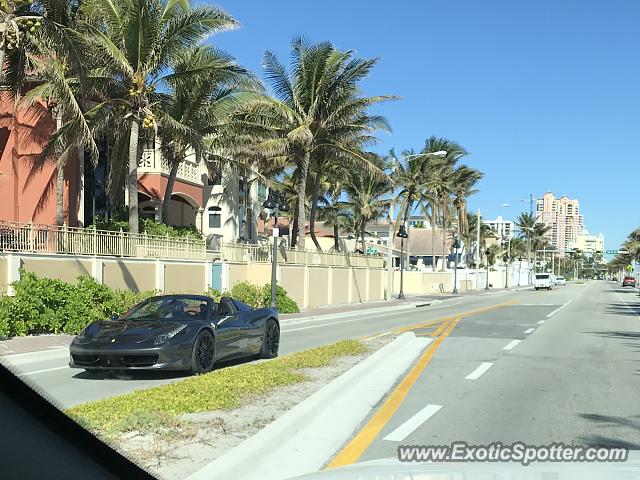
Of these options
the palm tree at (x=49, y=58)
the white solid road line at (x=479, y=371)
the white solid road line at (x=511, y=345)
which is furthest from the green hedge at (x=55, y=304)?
the white solid road line at (x=511, y=345)

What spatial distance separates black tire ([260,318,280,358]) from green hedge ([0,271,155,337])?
238 inches

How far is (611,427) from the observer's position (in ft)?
23.8

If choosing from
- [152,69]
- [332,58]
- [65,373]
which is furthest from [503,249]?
[65,373]

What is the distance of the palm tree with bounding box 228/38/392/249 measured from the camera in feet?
97.9

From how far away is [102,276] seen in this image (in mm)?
19203

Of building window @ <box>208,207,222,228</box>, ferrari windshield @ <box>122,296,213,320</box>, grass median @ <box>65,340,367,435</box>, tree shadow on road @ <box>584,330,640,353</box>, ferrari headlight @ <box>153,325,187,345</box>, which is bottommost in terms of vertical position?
tree shadow on road @ <box>584,330,640,353</box>

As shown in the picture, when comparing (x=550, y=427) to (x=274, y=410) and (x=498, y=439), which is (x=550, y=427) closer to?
(x=498, y=439)

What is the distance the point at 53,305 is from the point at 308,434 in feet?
38.6

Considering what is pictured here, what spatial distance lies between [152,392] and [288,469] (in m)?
3.07

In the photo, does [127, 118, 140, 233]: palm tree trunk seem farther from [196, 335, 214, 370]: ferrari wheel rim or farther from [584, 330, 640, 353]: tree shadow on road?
[584, 330, 640, 353]: tree shadow on road

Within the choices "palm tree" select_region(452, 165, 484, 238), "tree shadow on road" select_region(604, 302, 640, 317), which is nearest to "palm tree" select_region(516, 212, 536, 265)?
"palm tree" select_region(452, 165, 484, 238)

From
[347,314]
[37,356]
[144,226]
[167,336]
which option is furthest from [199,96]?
[167,336]

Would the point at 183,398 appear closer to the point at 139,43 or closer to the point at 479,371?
the point at 479,371

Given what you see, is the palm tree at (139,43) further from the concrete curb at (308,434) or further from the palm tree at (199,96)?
the concrete curb at (308,434)
